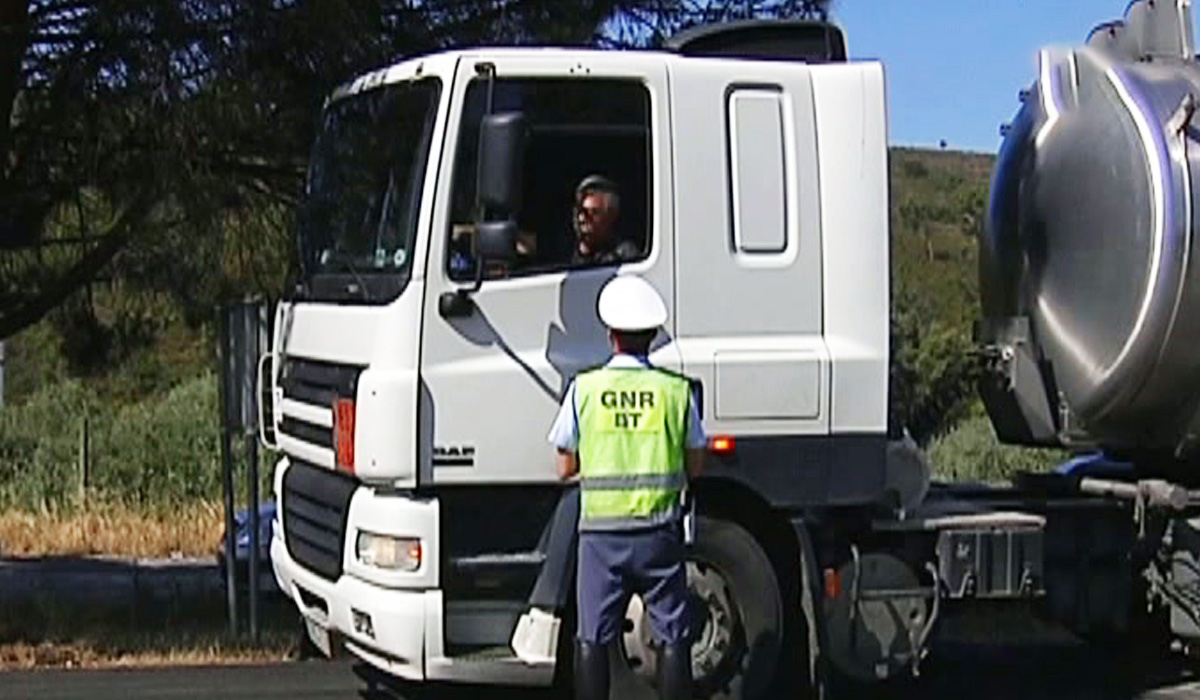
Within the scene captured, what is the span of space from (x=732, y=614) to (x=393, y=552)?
1.43 meters

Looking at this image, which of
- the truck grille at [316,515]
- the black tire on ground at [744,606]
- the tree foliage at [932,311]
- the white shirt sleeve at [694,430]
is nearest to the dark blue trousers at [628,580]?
the white shirt sleeve at [694,430]

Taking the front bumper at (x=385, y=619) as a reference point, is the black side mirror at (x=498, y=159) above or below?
above

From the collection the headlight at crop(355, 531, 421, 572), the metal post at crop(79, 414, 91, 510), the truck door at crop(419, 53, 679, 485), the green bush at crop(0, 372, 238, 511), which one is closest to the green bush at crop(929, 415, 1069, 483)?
the truck door at crop(419, 53, 679, 485)

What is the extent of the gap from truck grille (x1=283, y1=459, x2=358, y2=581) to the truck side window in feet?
3.58

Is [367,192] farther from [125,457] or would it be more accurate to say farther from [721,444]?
[125,457]

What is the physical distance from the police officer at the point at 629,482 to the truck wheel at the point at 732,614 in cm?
52

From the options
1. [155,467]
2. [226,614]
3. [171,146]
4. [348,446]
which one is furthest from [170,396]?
[348,446]

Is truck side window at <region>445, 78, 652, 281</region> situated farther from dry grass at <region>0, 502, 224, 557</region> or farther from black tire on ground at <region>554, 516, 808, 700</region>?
dry grass at <region>0, 502, 224, 557</region>

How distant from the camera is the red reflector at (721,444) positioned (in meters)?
8.05

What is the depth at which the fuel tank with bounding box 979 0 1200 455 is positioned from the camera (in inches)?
346

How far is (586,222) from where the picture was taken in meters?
7.87

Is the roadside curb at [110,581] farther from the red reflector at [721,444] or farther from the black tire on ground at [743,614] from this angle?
the red reflector at [721,444]

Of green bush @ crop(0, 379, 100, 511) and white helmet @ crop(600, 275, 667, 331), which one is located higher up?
white helmet @ crop(600, 275, 667, 331)

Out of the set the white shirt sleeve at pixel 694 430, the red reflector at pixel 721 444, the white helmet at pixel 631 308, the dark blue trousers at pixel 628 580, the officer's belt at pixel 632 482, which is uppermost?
the white helmet at pixel 631 308
